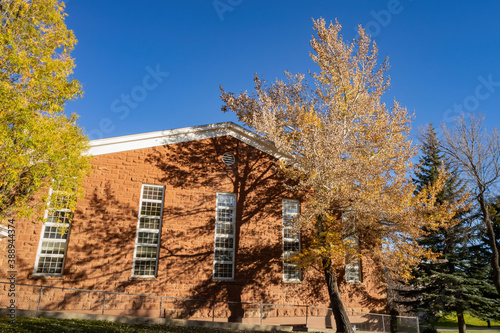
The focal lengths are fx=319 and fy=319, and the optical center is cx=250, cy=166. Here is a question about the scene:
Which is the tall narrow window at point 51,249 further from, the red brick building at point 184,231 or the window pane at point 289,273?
the window pane at point 289,273

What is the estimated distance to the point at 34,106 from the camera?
9.72 metres

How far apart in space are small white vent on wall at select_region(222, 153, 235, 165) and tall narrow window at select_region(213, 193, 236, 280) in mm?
1676

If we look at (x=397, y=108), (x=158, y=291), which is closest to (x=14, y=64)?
(x=158, y=291)

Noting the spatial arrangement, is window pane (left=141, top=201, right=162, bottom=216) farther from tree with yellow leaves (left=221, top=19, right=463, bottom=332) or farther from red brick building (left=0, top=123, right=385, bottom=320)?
tree with yellow leaves (left=221, top=19, right=463, bottom=332)

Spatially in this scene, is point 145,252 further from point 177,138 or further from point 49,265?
point 177,138

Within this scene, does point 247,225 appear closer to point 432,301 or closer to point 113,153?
point 113,153

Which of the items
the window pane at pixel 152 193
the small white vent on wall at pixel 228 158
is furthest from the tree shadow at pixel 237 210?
the window pane at pixel 152 193

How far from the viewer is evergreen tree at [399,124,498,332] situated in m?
19.4

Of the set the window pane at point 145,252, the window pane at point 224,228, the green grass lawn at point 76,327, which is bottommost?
the green grass lawn at point 76,327

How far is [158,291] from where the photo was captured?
13.8 m

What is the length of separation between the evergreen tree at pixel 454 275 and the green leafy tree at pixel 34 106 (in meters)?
18.9

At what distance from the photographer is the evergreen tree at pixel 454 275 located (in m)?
19.4

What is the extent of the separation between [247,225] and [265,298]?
355cm

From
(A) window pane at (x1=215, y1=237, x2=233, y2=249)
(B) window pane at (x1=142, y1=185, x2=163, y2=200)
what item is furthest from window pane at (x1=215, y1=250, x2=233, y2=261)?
(B) window pane at (x1=142, y1=185, x2=163, y2=200)
